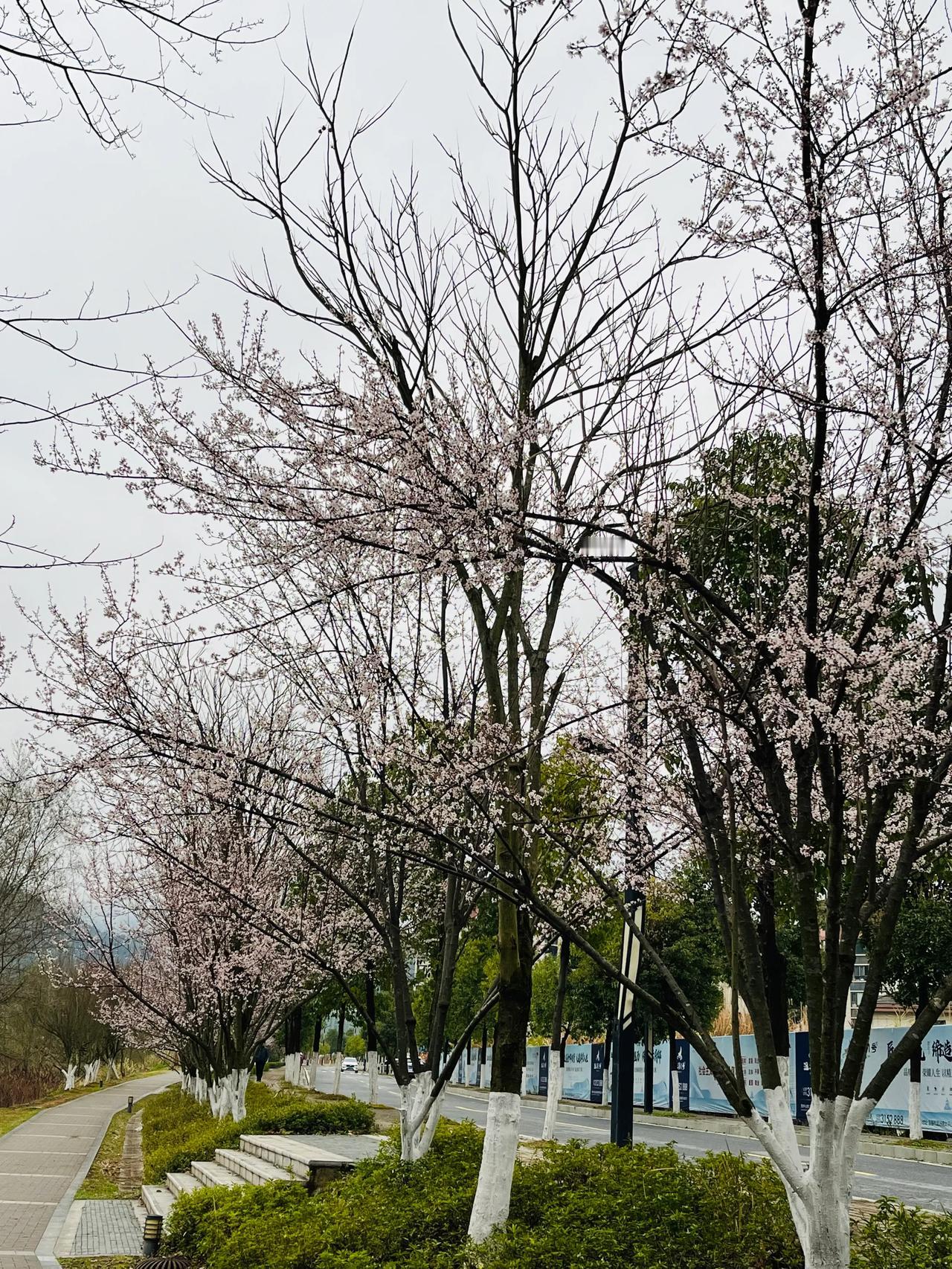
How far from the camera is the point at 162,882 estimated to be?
17.7 meters

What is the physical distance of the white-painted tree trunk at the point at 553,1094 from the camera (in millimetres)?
17469

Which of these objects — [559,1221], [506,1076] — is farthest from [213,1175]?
[559,1221]

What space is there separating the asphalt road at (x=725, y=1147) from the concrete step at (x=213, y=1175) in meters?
2.75

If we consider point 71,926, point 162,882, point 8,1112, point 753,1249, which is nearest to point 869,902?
point 753,1249

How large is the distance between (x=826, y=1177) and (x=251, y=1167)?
31.1ft

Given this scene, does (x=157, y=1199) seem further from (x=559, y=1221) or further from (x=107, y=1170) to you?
(x=559, y=1221)

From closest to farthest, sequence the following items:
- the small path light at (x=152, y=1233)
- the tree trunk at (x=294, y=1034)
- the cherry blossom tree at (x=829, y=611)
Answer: the cherry blossom tree at (x=829, y=611), the small path light at (x=152, y=1233), the tree trunk at (x=294, y=1034)

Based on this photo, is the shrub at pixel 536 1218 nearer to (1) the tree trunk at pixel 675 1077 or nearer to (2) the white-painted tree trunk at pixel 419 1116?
(2) the white-painted tree trunk at pixel 419 1116

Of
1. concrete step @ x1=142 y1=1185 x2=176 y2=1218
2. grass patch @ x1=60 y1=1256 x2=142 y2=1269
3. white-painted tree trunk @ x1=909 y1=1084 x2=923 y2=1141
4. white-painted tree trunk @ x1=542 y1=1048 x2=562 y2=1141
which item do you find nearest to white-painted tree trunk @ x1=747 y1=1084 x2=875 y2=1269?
grass patch @ x1=60 y1=1256 x2=142 y2=1269

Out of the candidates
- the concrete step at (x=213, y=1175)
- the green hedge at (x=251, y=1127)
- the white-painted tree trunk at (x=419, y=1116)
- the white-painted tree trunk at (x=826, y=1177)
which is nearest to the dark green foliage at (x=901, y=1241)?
the white-painted tree trunk at (x=826, y=1177)

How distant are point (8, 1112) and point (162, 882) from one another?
81.1ft

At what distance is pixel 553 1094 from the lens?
1825 cm

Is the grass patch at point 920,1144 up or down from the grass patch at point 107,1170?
up

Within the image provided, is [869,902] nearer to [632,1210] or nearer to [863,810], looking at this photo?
[863,810]
